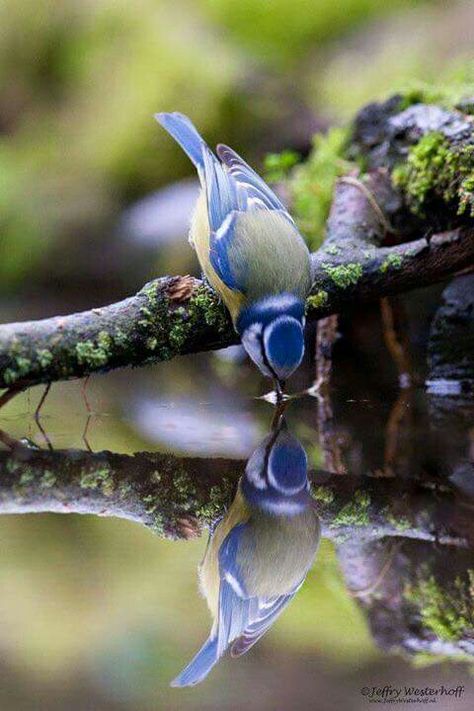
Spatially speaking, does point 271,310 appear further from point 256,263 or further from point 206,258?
point 206,258

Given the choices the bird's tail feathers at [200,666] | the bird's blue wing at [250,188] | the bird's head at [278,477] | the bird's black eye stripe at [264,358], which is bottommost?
the bird's head at [278,477]

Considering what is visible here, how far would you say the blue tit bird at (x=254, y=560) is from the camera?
196cm

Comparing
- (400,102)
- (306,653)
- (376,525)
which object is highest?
(400,102)

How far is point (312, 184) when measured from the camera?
5184 millimetres

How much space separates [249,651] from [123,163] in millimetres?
5611

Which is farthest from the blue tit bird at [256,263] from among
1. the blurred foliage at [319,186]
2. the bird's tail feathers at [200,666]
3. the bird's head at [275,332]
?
the bird's tail feathers at [200,666]

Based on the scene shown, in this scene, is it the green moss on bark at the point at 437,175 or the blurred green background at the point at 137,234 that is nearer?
the blurred green background at the point at 137,234

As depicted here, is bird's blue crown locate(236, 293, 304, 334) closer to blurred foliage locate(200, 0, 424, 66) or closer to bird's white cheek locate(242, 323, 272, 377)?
bird's white cheek locate(242, 323, 272, 377)

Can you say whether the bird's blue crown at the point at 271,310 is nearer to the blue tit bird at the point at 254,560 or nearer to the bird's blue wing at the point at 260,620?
the blue tit bird at the point at 254,560

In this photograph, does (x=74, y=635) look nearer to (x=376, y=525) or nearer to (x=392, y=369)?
(x=376, y=525)

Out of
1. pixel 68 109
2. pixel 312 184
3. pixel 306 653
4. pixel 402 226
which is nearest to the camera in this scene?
pixel 306 653

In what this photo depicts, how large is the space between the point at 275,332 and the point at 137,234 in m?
3.54

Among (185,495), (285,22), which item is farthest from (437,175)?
(285,22)

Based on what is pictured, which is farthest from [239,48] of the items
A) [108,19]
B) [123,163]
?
[123,163]
